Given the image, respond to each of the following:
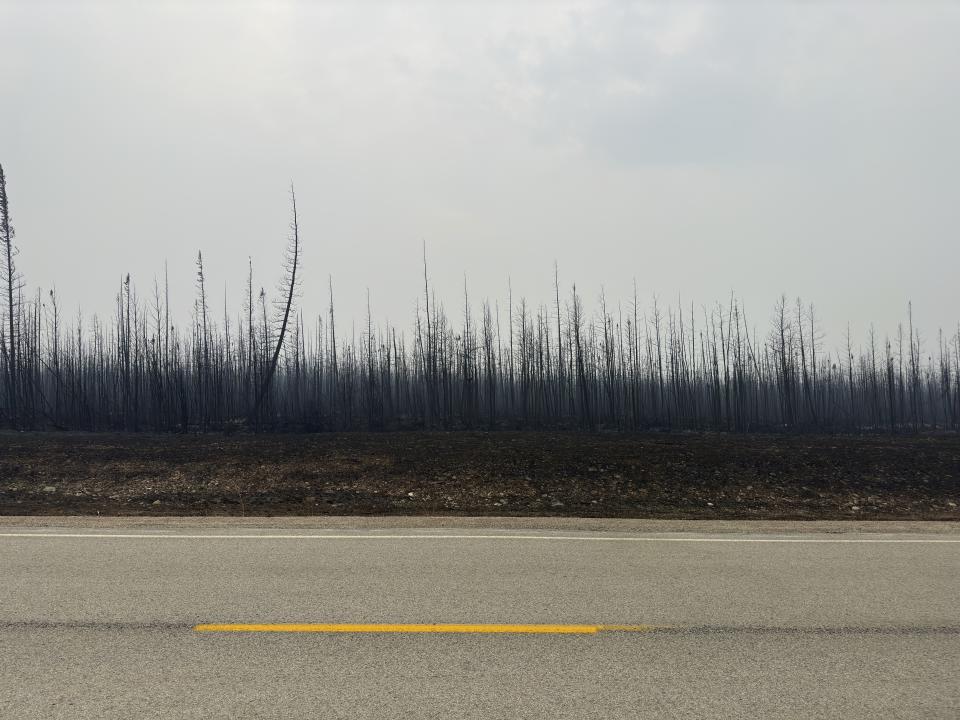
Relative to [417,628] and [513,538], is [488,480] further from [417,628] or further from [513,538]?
[417,628]

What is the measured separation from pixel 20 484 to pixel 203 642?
12584mm

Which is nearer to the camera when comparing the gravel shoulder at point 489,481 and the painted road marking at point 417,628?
the painted road marking at point 417,628

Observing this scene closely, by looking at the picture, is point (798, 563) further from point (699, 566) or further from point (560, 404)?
point (560, 404)

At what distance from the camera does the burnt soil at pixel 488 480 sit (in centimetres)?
1308

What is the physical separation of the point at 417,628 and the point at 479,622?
1.61ft

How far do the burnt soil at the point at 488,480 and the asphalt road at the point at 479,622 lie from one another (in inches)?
176

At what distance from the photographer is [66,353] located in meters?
41.9

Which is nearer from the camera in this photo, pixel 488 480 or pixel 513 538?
pixel 513 538

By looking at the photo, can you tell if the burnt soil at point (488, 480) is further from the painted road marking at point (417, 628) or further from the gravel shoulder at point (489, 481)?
the painted road marking at point (417, 628)

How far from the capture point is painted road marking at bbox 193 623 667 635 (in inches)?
197

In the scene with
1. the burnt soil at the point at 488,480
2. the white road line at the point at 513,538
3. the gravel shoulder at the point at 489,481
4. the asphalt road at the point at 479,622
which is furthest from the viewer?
the burnt soil at the point at 488,480

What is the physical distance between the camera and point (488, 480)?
1489 cm

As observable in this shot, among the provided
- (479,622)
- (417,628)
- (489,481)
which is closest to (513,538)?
(479,622)

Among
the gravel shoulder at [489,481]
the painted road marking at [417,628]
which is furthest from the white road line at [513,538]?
the painted road marking at [417,628]
